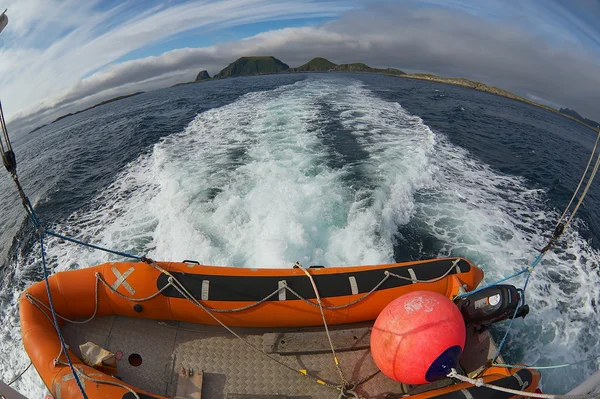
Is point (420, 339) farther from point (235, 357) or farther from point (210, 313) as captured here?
point (210, 313)

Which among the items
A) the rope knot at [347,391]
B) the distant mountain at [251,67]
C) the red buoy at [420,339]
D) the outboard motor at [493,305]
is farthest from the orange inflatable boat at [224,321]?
the distant mountain at [251,67]

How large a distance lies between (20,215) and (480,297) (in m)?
11.5

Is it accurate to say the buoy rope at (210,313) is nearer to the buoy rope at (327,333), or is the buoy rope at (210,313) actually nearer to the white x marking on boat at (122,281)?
the buoy rope at (327,333)

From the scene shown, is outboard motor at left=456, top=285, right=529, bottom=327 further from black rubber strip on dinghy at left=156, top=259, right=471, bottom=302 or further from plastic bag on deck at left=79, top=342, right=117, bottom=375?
plastic bag on deck at left=79, top=342, right=117, bottom=375

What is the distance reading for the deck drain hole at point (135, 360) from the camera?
316 centimetres

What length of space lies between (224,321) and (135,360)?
3.41 ft

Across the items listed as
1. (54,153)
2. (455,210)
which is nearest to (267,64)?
(54,153)

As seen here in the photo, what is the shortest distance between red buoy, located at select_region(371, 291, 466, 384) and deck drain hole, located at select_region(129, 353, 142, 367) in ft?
8.72

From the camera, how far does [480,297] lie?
3.22 m

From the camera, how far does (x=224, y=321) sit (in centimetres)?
348

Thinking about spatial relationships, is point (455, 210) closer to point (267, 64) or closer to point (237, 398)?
point (237, 398)

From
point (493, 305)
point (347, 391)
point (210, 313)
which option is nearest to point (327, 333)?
point (347, 391)

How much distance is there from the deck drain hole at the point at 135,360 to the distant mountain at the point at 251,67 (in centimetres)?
12597

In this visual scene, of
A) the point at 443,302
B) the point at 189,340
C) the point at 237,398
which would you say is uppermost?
the point at 443,302
